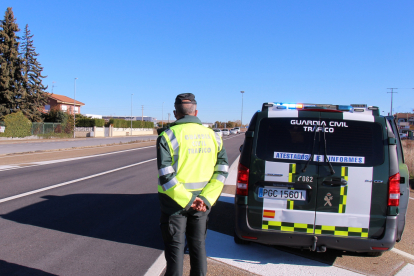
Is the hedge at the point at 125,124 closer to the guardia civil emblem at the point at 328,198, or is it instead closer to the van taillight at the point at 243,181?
the van taillight at the point at 243,181

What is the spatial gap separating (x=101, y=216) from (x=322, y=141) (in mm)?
4221

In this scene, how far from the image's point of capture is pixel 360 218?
373cm

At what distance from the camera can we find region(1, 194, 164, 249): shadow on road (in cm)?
510

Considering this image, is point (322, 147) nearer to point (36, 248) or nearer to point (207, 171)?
point (207, 171)

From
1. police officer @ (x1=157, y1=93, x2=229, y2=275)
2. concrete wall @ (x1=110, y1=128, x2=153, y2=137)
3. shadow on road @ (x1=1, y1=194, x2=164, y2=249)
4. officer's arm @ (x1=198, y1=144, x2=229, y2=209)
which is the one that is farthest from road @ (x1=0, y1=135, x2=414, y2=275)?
concrete wall @ (x1=110, y1=128, x2=153, y2=137)

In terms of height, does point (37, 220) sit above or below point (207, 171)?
below

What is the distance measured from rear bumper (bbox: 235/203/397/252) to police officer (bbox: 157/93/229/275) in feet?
3.92

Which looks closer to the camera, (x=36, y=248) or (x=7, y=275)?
(x=7, y=275)

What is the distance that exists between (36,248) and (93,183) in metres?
5.20

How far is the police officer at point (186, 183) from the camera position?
2764 millimetres

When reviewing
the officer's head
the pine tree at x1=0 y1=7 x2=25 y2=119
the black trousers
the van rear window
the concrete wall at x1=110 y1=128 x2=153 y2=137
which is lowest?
the concrete wall at x1=110 y1=128 x2=153 y2=137

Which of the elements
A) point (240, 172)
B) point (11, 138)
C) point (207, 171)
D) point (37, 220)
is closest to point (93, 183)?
point (37, 220)

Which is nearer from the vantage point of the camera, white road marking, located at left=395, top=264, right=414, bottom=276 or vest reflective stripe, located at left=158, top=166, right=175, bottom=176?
vest reflective stripe, located at left=158, top=166, right=175, bottom=176

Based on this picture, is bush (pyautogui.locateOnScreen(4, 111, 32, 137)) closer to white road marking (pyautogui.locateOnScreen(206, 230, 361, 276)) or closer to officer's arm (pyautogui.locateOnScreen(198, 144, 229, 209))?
white road marking (pyautogui.locateOnScreen(206, 230, 361, 276))
